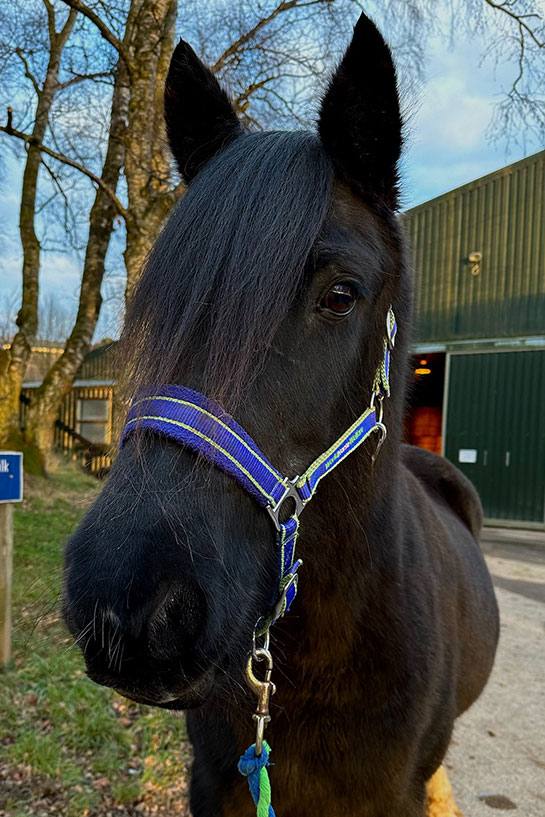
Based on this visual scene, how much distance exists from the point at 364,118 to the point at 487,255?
14.0 metres

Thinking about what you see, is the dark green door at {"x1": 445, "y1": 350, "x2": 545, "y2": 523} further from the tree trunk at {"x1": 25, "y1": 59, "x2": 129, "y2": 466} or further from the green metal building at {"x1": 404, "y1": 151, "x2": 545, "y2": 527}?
the tree trunk at {"x1": 25, "y1": 59, "x2": 129, "y2": 466}

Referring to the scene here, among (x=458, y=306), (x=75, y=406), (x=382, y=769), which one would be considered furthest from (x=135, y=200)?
(x=75, y=406)

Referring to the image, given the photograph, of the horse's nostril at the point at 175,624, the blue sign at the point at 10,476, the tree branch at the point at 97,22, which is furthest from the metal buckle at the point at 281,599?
the tree branch at the point at 97,22

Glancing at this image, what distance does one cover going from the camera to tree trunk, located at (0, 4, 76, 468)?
10.2 metres

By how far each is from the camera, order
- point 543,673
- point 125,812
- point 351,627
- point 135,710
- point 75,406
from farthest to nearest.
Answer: point 75,406 < point 543,673 < point 135,710 < point 125,812 < point 351,627

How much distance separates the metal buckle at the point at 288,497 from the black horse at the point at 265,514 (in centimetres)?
3

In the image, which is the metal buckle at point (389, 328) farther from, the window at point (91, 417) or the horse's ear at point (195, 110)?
the window at point (91, 417)

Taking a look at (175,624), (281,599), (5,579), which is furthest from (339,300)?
(5,579)

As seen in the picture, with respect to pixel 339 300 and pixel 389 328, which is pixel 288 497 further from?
pixel 389 328

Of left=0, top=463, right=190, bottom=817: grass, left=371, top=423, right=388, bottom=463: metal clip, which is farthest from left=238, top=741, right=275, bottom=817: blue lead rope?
left=0, top=463, right=190, bottom=817: grass

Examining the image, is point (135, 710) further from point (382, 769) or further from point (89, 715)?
point (382, 769)

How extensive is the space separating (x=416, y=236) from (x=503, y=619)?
11.5 m

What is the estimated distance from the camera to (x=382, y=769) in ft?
5.68

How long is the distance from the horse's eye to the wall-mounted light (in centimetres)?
1414
